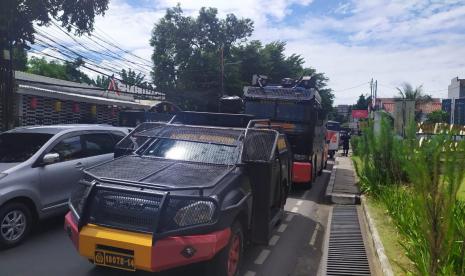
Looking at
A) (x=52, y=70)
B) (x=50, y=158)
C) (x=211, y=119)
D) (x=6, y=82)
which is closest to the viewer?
(x=50, y=158)

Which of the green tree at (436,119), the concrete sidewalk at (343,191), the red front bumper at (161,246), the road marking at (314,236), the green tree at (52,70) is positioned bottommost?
the road marking at (314,236)

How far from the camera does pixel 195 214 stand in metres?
4.39

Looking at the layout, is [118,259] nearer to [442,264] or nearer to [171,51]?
[442,264]

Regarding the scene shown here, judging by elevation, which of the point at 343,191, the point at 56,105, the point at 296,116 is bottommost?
the point at 343,191

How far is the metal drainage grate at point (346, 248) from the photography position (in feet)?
19.6

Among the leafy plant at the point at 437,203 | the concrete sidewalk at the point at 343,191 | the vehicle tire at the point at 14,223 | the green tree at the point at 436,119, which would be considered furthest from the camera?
the concrete sidewalk at the point at 343,191

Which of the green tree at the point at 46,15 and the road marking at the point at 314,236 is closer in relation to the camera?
the road marking at the point at 314,236

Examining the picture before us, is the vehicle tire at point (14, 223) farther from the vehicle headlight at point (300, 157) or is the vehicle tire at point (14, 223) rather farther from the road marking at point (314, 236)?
the vehicle headlight at point (300, 157)

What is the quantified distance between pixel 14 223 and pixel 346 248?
16.9 feet

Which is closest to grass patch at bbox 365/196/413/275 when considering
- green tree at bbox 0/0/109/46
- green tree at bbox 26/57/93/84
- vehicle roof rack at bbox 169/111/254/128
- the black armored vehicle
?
the black armored vehicle

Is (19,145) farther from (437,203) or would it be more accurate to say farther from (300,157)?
(300,157)

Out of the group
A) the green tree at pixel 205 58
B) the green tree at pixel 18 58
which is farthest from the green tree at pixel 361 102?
the green tree at pixel 18 58

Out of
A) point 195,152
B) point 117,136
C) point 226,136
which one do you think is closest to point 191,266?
point 195,152

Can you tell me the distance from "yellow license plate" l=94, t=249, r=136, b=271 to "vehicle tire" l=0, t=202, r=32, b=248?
7.41 ft
